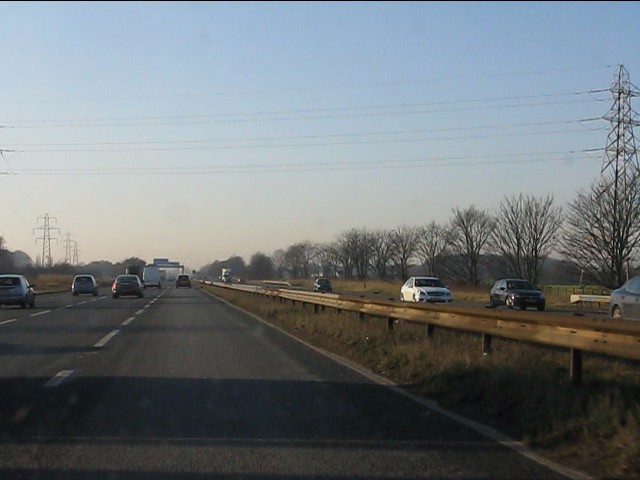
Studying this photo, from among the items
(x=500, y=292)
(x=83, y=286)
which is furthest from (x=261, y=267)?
(x=500, y=292)

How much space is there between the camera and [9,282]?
1453 inches

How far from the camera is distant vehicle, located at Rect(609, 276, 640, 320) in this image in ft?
73.1

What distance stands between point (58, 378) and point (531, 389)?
711 cm

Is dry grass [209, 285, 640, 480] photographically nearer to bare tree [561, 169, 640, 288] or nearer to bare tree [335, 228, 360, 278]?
bare tree [561, 169, 640, 288]

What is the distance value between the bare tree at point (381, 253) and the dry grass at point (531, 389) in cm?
9116

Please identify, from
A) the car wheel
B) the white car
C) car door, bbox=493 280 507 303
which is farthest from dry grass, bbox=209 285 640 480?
car door, bbox=493 280 507 303

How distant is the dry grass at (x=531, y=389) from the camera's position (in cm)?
774

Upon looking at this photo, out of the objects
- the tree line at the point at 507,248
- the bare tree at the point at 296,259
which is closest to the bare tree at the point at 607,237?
the tree line at the point at 507,248

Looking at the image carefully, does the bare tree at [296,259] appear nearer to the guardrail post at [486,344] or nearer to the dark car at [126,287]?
the dark car at [126,287]

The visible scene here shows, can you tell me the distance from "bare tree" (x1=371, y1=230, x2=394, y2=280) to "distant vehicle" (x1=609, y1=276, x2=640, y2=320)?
271ft

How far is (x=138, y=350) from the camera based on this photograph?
1755cm

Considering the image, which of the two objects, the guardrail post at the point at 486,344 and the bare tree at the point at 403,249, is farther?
the bare tree at the point at 403,249

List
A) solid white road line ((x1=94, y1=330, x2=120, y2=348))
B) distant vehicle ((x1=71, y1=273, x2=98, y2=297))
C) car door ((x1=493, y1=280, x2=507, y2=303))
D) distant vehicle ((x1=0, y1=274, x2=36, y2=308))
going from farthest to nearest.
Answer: distant vehicle ((x1=71, y1=273, x2=98, y2=297)), car door ((x1=493, y1=280, x2=507, y2=303)), distant vehicle ((x1=0, y1=274, x2=36, y2=308)), solid white road line ((x1=94, y1=330, x2=120, y2=348))

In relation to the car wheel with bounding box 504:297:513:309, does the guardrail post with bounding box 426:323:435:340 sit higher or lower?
higher
